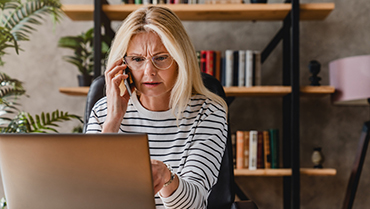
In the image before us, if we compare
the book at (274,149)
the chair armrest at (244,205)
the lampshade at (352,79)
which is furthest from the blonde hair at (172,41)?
the lampshade at (352,79)

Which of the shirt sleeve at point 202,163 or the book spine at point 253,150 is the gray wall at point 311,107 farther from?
the shirt sleeve at point 202,163

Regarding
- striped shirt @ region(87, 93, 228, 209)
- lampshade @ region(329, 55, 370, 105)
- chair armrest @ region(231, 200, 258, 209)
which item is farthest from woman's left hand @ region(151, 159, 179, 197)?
lampshade @ region(329, 55, 370, 105)

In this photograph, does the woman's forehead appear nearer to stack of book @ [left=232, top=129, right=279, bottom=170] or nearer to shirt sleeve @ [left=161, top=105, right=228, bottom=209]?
shirt sleeve @ [left=161, top=105, right=228, bottom=209]

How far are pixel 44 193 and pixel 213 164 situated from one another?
468mm

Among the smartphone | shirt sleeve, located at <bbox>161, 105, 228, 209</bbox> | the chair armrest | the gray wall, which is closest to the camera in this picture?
shirt sleeve, located at <bbox>161, 105, 228, 209</bbox>

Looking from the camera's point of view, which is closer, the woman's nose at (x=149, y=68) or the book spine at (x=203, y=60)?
the woman's nose at (x=149, y=68)

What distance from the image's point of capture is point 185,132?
1060mm

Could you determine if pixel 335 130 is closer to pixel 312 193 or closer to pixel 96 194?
pixel 312 193

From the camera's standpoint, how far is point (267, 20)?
216 cm

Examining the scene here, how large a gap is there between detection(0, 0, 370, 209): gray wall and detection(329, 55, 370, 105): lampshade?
0.32m

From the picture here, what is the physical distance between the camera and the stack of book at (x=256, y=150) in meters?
1.95

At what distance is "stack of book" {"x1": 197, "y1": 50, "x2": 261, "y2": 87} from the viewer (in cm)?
192

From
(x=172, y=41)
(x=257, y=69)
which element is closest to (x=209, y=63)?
(x=257, y=69)

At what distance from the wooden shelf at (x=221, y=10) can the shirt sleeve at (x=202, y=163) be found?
100 centimetres
